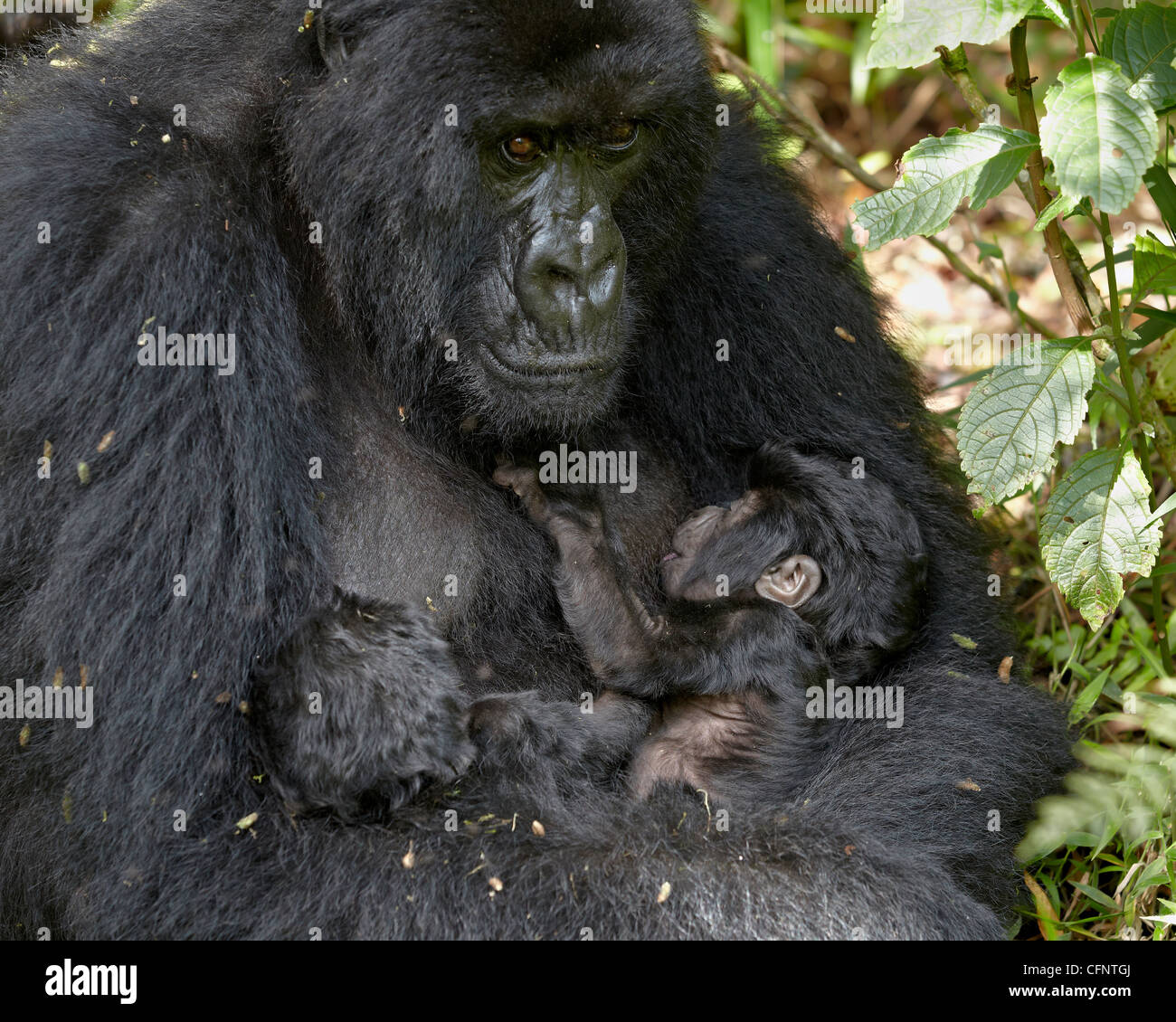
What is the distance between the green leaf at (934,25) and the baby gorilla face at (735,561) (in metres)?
1.39

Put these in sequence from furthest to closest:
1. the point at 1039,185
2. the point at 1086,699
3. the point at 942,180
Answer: the point at 1086,699
the point at 1039,185
the point at 942,180

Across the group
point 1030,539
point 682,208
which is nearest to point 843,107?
point 1030,539

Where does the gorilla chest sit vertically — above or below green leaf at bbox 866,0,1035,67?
below

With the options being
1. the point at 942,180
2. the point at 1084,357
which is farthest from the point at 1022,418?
the point at 942,180

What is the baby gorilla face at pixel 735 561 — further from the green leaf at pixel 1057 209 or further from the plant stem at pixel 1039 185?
the green leaf at pixel 1057 209

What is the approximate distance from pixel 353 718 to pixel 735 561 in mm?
1358

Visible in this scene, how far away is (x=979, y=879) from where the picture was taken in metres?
3.64

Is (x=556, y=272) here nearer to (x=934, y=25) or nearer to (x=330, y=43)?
(x=330, y=43)

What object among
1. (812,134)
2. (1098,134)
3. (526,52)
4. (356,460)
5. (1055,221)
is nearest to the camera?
(1098,134)

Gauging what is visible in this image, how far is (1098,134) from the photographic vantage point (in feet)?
9.87

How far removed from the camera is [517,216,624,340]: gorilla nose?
133 inches

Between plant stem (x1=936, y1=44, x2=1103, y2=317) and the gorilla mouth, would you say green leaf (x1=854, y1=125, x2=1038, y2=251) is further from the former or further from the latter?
the gorilla mouth

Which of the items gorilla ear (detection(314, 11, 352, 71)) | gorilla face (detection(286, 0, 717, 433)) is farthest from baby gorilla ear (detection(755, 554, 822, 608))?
gorilla ear (detection(314, 11, 352, 71))

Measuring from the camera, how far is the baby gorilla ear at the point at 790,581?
393 centimetres
